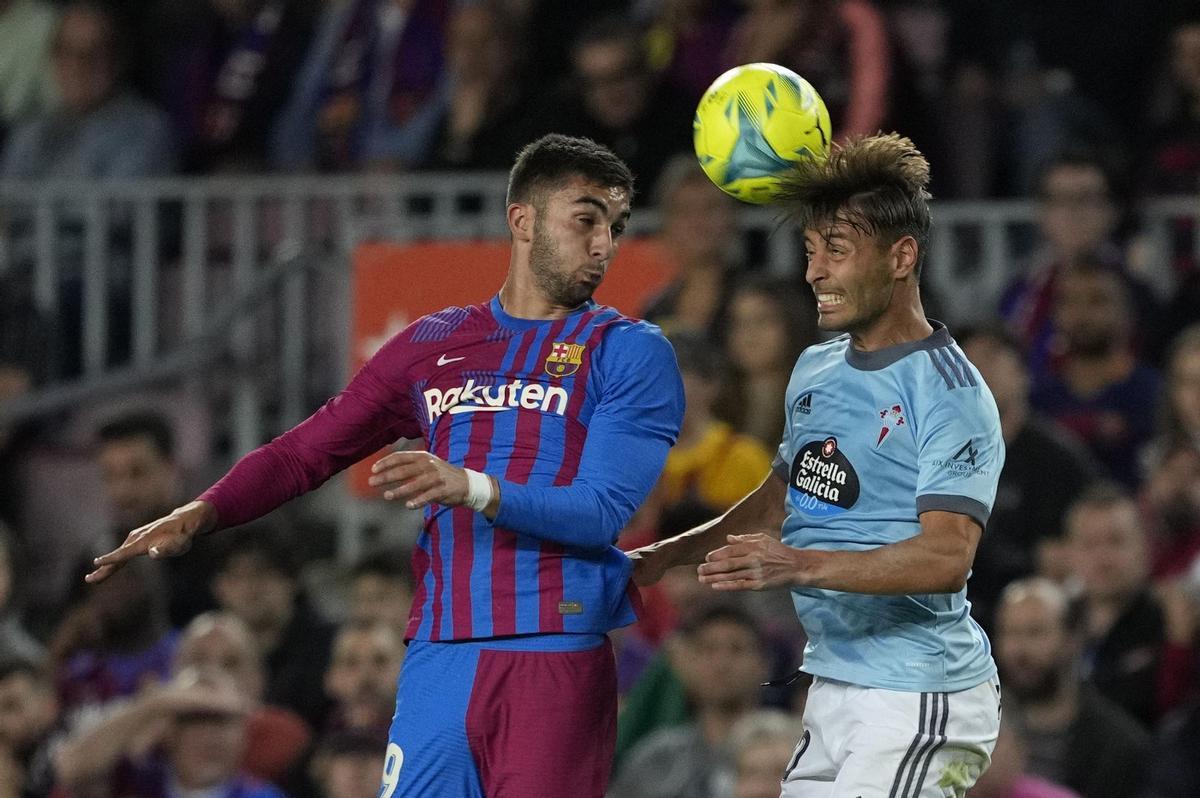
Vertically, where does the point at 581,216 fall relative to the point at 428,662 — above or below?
above

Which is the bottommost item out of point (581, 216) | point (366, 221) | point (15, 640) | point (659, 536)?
point (15, 640)

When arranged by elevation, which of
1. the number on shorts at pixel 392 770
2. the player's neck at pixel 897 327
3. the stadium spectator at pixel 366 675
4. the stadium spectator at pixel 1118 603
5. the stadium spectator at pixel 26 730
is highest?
the player's neck at pixel 897 327

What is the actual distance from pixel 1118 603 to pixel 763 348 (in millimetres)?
1669

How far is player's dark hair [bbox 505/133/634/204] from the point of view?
5039 mm

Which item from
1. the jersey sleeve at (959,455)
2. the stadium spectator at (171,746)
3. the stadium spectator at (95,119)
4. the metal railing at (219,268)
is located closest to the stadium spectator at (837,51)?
the metal railing at (219,268)

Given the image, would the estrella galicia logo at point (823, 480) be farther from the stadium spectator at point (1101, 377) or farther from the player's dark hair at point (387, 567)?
the stadium spectator at point (1101, 377)

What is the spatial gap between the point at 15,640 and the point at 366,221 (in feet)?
8.54

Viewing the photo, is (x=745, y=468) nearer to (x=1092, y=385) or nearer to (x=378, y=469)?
(x=1092, y=385)

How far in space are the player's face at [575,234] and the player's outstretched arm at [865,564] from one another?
89cm

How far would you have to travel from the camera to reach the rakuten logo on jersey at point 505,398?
4965 millimetres

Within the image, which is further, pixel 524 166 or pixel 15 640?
pixel 15 640

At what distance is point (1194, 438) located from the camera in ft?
26.6

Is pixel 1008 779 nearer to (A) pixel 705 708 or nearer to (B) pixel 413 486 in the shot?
(A) pixel 705 708

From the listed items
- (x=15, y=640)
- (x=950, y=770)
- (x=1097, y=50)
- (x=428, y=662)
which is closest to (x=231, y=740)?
(x=15, y=640)
